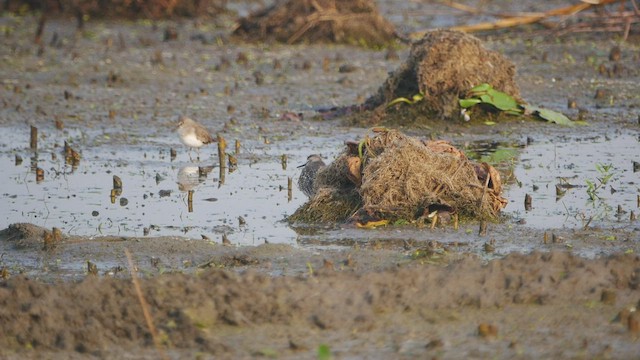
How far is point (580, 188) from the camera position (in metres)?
9.34

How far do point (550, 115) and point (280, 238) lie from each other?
17.6 ft

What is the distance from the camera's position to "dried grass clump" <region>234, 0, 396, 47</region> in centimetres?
1766

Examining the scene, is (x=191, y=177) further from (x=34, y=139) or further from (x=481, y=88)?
(x=481, y=88)

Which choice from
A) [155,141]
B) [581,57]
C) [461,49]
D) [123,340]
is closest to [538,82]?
[581,57]

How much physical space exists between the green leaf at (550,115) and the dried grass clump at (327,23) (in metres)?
5.45

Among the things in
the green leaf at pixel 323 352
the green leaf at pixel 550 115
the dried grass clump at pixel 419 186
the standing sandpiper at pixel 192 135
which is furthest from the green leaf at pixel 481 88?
the green leaf at pixel 323 352

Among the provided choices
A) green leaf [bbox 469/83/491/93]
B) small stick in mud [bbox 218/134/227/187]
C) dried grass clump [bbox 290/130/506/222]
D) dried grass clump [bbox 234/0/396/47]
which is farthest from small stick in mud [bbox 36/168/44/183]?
dried grass clump [bbox 234/0/396/47]

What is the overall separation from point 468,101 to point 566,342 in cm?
712

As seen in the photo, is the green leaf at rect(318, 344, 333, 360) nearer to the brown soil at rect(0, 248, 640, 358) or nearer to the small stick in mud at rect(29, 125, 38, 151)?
the brown soil at rect(0, 248, 640, 358)

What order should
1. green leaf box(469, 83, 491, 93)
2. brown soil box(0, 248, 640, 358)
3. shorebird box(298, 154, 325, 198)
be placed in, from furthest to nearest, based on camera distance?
green leaf box(469, 83, 491, 93)
shorebird box(298, 154, 325, 198)
brown soil box(0, 248, 640, 358)

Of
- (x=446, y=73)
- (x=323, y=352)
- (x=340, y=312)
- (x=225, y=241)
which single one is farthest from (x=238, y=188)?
(x=323, y=352)

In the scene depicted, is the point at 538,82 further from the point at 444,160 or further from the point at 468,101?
the point at 444,160

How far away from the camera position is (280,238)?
25.9 feet

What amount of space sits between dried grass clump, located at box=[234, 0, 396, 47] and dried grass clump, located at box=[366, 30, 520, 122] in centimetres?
526
